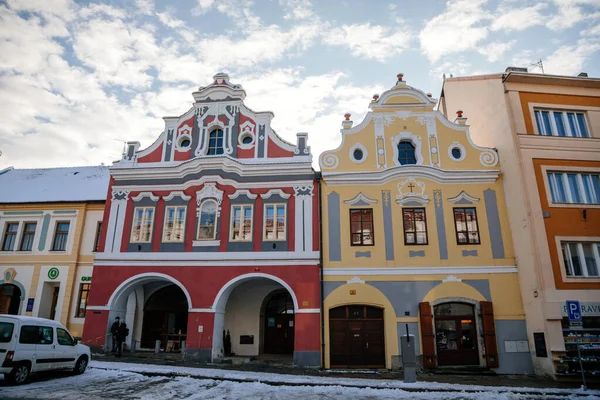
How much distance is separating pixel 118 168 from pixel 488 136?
62.2 ft

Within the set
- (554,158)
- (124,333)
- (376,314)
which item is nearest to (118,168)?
(124,333)

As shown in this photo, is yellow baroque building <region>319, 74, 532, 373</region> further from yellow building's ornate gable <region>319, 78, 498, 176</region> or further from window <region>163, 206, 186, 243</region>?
window <region>163, 206, 186, 243</region>

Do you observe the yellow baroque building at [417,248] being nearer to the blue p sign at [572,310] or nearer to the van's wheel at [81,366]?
the blue p sign at [572,310]

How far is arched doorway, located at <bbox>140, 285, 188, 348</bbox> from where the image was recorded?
22.0 metres

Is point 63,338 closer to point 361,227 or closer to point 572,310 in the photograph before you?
point 361,227

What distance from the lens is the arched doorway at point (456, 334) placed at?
17844mm

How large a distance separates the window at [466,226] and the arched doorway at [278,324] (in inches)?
360

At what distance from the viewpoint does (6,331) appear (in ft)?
39.3

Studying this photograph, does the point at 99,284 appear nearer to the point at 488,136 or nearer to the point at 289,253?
the point at 289,253

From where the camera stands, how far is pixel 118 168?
21.3 metres

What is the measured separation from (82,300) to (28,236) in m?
5.21

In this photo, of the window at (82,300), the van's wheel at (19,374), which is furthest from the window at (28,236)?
the van's wheel at (19,374)

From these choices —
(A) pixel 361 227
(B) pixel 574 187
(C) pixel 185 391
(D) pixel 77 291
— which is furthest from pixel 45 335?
(B) pixel 574 187

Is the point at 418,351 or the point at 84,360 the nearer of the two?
the point at 84,360
